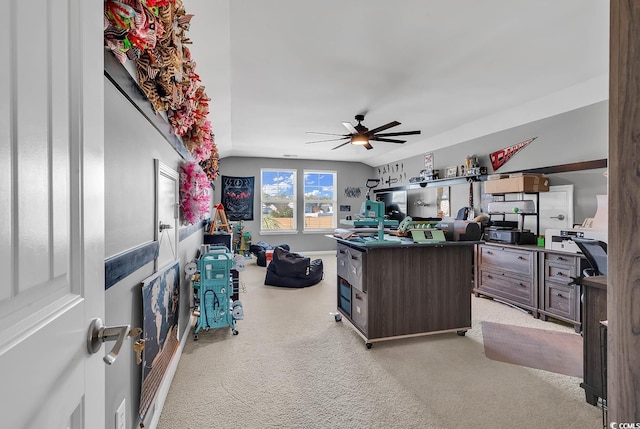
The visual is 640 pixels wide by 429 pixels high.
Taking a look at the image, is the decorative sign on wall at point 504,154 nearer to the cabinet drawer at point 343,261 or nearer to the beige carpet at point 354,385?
the beige carpet at point 354,385

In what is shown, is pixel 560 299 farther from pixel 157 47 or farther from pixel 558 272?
pixel 157 47

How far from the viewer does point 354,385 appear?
7.00ft

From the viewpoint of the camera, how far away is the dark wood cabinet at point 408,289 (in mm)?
2686

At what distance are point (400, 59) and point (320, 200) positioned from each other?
5.67 meters

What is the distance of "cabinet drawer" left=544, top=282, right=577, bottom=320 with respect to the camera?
3143mm

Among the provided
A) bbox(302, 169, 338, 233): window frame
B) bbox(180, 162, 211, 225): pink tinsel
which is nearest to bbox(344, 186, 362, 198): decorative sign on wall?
bbox(302, 169, 338, 233): window frame

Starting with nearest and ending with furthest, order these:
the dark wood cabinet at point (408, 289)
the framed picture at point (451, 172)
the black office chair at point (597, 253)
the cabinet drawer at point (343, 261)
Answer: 1. the black office chair at point (597, 253)
2. the dark wood cabinet at point (408, 289)
3. the cabinet drawer at point (343, 261)
4. the framed picture at point (451, 172)

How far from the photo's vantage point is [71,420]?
58cm

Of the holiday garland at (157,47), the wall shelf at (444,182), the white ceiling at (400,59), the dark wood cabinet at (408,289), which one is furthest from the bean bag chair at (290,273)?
the wall shelf at (444,182)

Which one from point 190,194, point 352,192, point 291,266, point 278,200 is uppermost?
point 352,192

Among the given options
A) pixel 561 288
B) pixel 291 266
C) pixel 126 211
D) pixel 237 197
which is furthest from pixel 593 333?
pixel 237 197

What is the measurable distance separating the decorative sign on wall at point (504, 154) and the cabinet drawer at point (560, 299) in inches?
81.7

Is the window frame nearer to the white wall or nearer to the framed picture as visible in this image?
the framed picture

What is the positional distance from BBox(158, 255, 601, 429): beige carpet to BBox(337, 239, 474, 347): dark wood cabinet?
0.48 feet
